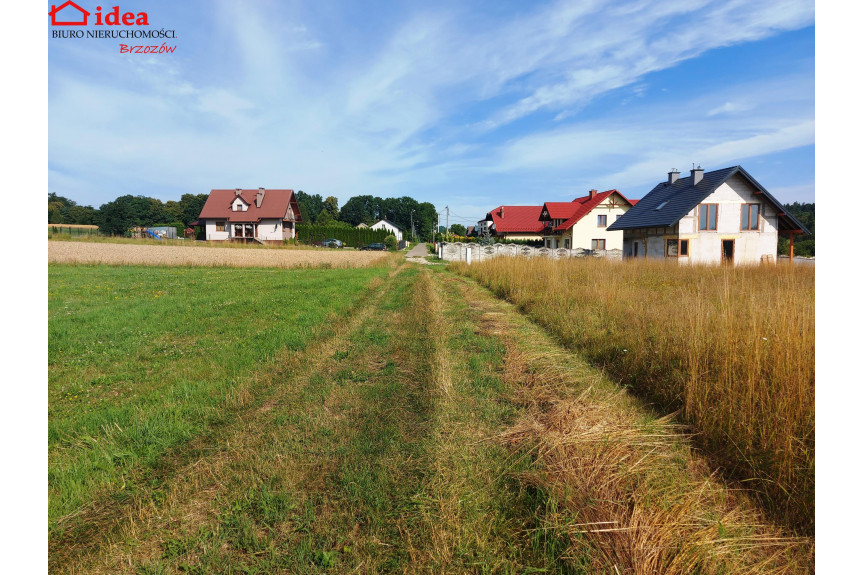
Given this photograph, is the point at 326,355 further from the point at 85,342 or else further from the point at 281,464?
the point at 85,342

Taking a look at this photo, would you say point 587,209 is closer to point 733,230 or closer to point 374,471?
point 733,230

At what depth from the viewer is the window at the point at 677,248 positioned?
26172 millimetres

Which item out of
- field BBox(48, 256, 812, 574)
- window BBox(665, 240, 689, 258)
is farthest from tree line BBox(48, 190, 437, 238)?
window BBox(665, 240, 689, 258)

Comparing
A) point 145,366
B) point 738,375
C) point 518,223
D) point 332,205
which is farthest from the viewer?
point 332,205

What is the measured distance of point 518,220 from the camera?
65.2m

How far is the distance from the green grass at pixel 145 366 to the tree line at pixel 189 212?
9.21 meters

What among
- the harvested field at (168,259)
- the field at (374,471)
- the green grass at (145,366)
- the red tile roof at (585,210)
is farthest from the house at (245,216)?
the field at (374,471)

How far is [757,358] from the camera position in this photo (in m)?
3.67

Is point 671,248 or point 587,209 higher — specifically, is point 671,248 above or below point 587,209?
below

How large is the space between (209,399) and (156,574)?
2580mm

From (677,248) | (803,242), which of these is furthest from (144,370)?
(803,242)

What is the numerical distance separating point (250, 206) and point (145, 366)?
188 ft

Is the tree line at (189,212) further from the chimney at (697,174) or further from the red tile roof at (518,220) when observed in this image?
the chimney at (697,174)

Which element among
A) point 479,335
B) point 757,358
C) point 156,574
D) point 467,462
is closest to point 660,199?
point 479,335
